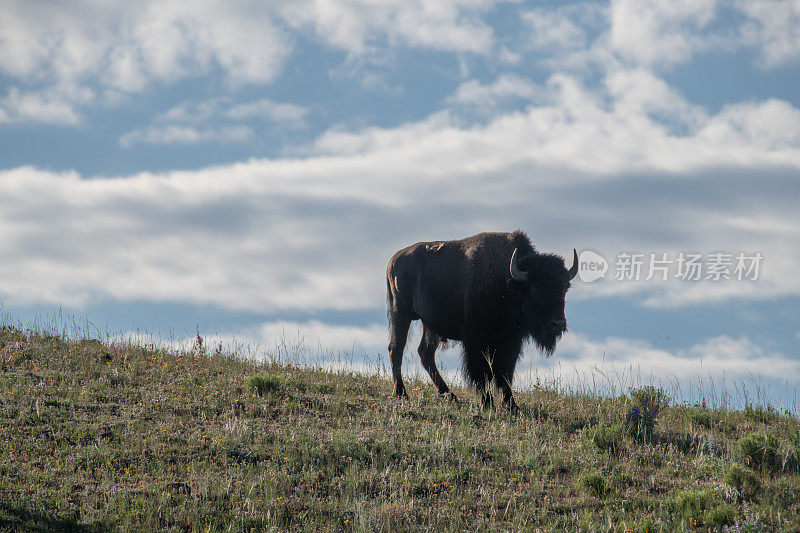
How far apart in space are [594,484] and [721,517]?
154 centimetres

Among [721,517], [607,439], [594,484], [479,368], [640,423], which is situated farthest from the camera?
[479,368]

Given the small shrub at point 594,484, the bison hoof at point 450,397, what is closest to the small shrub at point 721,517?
the small shrub at point 594,484

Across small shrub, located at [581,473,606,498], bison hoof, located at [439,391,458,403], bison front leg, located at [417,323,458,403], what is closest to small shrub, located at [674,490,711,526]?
small shrub, located at [581,473,606,498]

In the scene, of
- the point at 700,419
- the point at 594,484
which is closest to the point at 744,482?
the point at 594,484

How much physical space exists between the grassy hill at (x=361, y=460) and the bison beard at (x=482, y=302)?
32.1 inches

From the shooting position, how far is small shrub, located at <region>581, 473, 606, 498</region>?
29.6 feet

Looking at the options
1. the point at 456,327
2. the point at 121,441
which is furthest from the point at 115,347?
the point at 456,327

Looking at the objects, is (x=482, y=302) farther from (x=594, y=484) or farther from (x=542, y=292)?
(x=594, y=484)

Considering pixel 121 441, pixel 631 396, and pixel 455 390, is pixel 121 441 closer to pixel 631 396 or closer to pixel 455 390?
pixel 455 390

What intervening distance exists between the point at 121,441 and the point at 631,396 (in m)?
8.92

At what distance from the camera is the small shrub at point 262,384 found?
12992 millimetres

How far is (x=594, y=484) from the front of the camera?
9.06m

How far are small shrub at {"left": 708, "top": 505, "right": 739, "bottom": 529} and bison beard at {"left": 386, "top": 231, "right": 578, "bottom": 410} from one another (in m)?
4.41

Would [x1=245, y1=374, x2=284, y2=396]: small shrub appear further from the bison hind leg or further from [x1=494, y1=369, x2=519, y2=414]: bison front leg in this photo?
[x1=494, y1=369, x2=519, y2=414]: bison front leg
